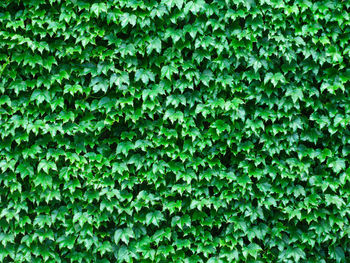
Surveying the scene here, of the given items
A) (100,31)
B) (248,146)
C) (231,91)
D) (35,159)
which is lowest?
(35,159)

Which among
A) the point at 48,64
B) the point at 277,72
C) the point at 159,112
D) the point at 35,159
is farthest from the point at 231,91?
the point at 35,159


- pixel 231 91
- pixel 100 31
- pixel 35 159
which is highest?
pixel 100 31

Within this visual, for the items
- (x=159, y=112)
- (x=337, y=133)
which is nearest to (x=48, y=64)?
(x=159, y=112)

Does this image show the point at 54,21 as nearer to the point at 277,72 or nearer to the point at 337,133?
the point at 277,72

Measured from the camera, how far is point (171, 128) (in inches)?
126

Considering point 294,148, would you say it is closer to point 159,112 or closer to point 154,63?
point 159,112

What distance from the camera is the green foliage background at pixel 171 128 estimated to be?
3.12 metres

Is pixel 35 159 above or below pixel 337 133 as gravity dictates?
below

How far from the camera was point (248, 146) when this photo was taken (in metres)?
3.19

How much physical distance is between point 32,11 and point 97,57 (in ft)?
2.23

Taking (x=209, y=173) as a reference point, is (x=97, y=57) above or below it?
above

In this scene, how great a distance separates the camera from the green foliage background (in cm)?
312

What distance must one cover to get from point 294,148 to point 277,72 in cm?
71

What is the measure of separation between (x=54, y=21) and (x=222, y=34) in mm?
1487
